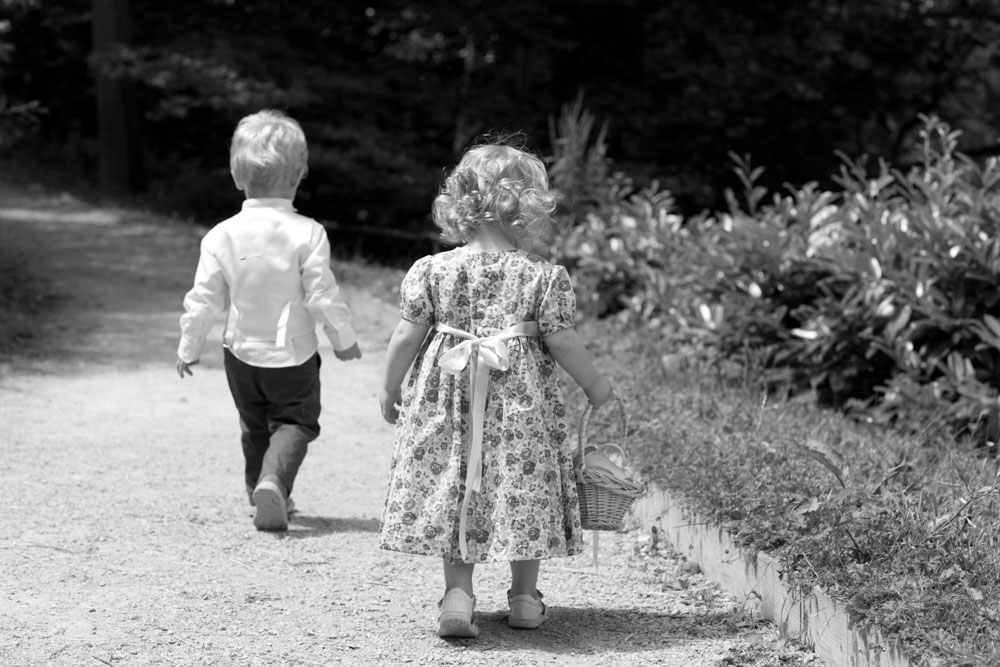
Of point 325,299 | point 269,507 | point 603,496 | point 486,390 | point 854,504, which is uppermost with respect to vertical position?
point 325,299

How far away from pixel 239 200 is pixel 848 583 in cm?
1581

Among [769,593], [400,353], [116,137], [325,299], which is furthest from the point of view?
[116,137]

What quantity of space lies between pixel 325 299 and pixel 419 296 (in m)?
0.99

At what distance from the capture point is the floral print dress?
3.43 metres

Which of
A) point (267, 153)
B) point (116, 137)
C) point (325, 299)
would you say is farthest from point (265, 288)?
point (116, 137)

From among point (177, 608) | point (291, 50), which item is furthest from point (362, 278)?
point (177, 608)

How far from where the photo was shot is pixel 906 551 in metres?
3.43

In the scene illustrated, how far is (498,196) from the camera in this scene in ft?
11.3

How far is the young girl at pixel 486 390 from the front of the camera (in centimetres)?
344

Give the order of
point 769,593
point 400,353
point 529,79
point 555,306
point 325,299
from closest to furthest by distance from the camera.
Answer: point 555,306 → point 400,353 → point 769,593 → point 325,299 → point 529,79

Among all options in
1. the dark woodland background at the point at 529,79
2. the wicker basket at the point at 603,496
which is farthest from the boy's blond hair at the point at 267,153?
the dark woodland background at the point at 529,79

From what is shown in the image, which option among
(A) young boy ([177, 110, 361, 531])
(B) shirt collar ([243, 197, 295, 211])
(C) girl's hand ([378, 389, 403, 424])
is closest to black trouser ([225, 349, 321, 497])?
(A) young boy ([177, 110, 361, 531])

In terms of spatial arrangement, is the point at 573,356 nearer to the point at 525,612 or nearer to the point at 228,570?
the point at 525,612

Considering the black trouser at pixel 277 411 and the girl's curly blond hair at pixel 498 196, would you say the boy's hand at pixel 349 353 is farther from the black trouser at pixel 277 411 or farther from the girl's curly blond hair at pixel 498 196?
the girl's curly blond hair at pixel 498 196
